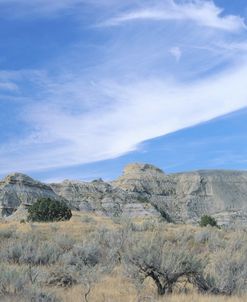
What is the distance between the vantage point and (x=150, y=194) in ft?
396

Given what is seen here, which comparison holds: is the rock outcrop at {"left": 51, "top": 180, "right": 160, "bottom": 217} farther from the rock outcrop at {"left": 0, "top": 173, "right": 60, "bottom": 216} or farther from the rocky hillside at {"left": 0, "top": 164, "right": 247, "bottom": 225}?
the rock outcrop at {"left": 0, "top": 173, "right": 60, "bottom": 216}

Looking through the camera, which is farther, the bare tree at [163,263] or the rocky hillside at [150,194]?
the rocky hillside at [150,194]

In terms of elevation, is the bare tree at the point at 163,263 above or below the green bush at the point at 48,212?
below

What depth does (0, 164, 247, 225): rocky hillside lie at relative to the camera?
221 ft

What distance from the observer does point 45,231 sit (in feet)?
79.1

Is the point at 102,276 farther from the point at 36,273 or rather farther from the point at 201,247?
the point at 201,247

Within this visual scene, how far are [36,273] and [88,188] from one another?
82.5 metres

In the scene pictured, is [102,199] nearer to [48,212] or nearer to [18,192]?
[18,192]

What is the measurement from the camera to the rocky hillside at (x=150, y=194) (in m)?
67.3

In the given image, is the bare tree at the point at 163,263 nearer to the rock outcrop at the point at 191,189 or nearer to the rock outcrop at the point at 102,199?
the rock outcrop at the point at 102,199

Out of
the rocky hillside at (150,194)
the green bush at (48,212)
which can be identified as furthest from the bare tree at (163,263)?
the rocky hillside at (150,194)

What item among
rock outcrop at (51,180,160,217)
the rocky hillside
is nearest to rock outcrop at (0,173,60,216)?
the rocky hillside

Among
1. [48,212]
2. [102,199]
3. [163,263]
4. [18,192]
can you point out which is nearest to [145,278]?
[163,263]

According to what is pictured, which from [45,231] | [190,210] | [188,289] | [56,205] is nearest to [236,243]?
[188,289]
